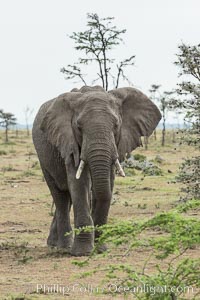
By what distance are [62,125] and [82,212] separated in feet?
3.56

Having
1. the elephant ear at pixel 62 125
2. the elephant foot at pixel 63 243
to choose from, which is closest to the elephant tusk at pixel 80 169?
the elephant ear at pixel 62 125

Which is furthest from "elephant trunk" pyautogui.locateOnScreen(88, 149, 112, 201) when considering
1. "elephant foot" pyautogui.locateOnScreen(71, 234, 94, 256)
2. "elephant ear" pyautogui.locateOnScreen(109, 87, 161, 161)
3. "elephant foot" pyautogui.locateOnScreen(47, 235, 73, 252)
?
"elephant foot" pyautogui.locateOnScreen(47, 235, 73, 252)

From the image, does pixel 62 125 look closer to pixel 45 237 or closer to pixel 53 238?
pixel 53 238

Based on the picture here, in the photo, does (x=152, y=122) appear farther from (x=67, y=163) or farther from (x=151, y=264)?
(x=151, y=264)

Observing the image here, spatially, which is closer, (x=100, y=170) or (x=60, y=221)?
(x=100, y=170)

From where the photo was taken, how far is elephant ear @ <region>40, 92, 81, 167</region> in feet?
24.7

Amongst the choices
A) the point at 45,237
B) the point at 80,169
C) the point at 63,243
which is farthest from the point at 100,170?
the point at 45,237

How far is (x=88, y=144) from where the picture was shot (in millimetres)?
7020

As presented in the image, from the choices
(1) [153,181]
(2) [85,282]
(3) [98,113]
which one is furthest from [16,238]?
(1) [153,181]

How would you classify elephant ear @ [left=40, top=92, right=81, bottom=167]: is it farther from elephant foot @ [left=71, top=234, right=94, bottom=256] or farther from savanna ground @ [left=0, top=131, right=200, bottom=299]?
savanna ground @ [left=0, top=131, right=200, bottom=299]

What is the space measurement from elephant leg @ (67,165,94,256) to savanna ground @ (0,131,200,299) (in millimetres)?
185

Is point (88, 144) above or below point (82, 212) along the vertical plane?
above

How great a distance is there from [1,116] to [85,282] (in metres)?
38.1

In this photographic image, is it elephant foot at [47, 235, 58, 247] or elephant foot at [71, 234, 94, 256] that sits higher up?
elephant foot at [71, 234, 94, 256]
